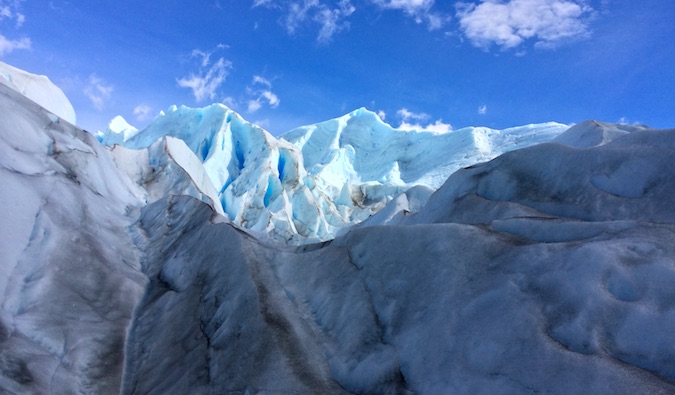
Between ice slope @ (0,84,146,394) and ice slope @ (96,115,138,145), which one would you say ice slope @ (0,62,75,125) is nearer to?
ice slope @ (0,84,146,394)

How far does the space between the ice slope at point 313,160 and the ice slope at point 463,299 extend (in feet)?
46.2

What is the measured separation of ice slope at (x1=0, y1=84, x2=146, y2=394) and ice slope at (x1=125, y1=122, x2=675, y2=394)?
545 millimetres

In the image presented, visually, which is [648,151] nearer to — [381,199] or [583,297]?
[583,297]

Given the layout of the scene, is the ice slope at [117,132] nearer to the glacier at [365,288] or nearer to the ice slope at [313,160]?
the ice slope at [313,160]

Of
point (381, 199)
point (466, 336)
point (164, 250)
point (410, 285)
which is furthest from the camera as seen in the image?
point (381, 199)

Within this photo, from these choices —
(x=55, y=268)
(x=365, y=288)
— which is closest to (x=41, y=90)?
(x=55, y=268)

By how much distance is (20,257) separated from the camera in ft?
22.4

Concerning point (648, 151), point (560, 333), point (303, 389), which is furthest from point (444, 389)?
point (648, 151)

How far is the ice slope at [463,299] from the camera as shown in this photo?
152 inches

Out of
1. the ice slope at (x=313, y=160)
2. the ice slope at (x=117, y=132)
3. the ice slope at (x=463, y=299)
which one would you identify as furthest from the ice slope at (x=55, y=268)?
the ice slope at (x=117, y=132)

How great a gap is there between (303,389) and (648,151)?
21.9 ft

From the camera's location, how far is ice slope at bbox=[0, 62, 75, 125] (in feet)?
66.6

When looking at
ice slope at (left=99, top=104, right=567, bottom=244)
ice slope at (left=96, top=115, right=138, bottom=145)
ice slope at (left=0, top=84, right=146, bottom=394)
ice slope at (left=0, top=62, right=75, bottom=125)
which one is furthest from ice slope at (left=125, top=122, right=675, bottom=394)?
ice slope at (left=96, top=115, right=138, bottom=145)

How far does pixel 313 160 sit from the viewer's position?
1811 inches
